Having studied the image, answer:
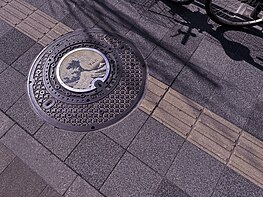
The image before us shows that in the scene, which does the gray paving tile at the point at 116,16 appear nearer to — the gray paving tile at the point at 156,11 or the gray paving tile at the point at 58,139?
the gray paving tile at the point at 156,11

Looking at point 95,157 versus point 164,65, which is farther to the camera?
point 164,65

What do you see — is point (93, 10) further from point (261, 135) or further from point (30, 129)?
point (261, 135)

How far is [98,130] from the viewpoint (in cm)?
374

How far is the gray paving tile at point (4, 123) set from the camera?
3781 millimetres

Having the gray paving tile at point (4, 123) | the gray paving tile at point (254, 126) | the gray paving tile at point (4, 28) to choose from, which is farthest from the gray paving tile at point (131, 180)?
the gray paving tile at point (4, 28)

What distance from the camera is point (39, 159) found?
11.6 ft

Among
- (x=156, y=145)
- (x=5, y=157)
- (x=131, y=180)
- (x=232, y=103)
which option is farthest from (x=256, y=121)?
(x=5, y=157)

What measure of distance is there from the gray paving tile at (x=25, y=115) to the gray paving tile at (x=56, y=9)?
180cm

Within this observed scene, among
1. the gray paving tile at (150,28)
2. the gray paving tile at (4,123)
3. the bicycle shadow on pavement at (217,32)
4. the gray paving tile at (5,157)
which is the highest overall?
the bicycle shadow on pavement at (217,32)

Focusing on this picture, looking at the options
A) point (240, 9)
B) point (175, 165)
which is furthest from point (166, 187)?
point (240, 9)

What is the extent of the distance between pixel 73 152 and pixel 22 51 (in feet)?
7.02

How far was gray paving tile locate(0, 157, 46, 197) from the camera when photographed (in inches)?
131

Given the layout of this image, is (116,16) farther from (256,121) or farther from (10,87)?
(256,121)

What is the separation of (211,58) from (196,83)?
1.92 ft
